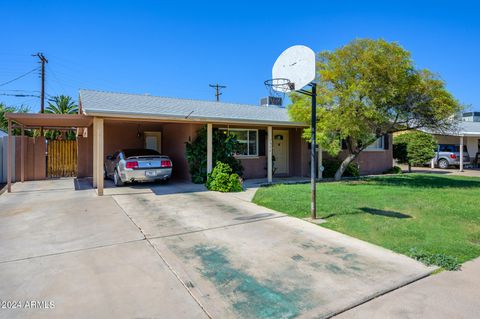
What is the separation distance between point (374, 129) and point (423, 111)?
5.78ft

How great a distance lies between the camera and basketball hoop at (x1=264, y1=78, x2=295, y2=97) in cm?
686

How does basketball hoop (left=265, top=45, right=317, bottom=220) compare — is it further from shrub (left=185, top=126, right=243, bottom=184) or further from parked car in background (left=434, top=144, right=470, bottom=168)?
parked car in background (left=434, top=144, right=470, bottom=168)

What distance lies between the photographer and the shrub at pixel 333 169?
14.3 m

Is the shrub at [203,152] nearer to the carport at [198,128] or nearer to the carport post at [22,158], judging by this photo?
the carport at [198,128]

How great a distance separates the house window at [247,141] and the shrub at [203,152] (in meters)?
1.32

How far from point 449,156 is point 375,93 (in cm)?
1504

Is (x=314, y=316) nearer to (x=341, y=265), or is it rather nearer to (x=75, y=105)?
(x=341, y=265)

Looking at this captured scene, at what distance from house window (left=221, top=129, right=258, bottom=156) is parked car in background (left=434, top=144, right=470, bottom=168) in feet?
52.0

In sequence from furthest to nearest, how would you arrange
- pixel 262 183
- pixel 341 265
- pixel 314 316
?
pixel 262 183 → pixel 341 265 → pixel 314 316

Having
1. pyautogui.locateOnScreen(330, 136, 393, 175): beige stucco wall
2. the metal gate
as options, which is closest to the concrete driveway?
the metal gate

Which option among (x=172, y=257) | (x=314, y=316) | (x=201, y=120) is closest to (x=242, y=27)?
(x=201, y=120)

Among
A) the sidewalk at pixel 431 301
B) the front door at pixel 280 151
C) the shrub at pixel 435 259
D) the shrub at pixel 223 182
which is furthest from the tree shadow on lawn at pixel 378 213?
the front door at pixel 280 151

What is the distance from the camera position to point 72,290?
10.8ft

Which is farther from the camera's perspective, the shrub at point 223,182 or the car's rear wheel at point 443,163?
the car's rear wheel at point 443,163
